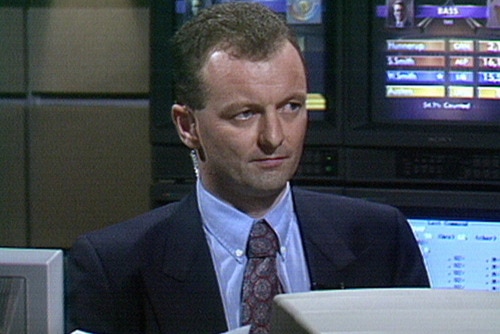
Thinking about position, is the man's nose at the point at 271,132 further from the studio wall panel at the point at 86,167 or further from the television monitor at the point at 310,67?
the studio wall panel at the point at 86,167

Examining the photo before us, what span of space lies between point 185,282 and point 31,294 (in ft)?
1.24

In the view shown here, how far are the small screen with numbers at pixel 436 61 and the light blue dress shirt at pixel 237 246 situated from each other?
0.66 metres

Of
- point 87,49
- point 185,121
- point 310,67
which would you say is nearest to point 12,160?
point 87,49

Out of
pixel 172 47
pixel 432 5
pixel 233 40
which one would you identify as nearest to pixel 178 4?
pixel 172 47

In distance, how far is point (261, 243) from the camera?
3.63 ft

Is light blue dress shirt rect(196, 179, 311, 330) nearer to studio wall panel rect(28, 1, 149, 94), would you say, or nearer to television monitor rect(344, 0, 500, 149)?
television monitor rect(344, 0, 500, 149)

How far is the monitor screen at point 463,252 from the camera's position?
173 centimetres

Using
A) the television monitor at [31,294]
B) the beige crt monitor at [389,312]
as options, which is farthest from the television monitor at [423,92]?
the beige crt monitor at [389,312]

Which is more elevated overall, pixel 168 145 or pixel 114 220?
pixel 168 145

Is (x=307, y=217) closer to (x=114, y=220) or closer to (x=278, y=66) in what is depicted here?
(x=278, y=66)

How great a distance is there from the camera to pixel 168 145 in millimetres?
1869

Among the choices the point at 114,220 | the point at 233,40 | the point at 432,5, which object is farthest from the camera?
the point at 114,220

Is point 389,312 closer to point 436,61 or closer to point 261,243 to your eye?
point 261,243

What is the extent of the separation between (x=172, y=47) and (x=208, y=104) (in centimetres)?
61
